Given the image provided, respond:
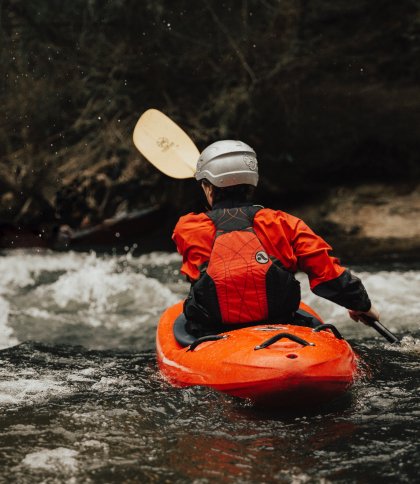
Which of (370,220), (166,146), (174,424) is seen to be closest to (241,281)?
(174,424)

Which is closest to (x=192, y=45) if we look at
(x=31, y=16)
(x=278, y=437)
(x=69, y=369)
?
(x=31, y=16)

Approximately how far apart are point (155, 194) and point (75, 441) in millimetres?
6449

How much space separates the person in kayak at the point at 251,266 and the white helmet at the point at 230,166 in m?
0.12

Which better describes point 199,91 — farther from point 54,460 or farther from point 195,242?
point 54,460

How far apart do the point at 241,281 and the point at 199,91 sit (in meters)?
6.09

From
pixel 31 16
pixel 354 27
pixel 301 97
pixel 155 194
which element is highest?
pixel 31 16

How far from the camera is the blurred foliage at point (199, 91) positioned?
866cm

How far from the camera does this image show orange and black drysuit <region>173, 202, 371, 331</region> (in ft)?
10.8

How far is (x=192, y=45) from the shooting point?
351 inches

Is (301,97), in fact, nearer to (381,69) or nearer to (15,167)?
(381,69)

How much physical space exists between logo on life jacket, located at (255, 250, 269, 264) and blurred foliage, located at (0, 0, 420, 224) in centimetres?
566

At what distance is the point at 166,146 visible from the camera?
16.0ft

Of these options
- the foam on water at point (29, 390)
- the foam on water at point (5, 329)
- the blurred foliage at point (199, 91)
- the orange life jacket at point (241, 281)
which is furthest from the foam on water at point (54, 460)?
the blurred foliage at point (199, 91)

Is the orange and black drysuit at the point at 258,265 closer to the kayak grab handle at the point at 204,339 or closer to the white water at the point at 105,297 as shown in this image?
the kayak grab handle at the point at 204,339
